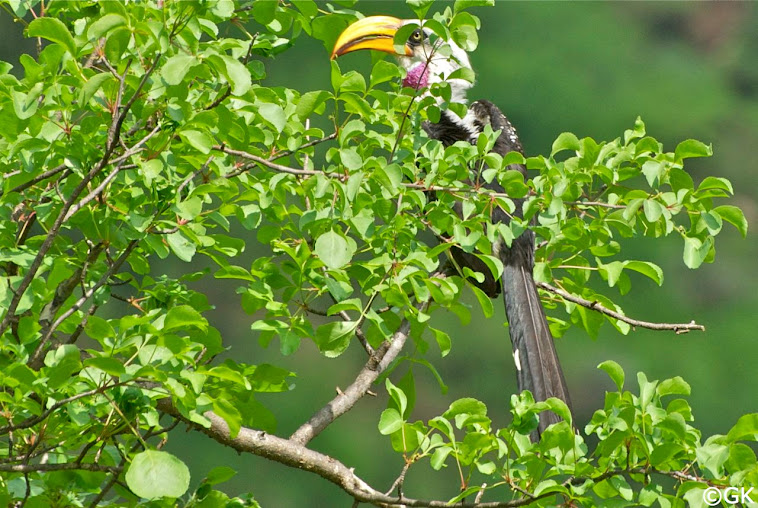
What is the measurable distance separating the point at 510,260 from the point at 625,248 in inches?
98.3

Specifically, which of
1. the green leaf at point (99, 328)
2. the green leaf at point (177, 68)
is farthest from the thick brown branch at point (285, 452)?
the green leaf at point (177, 68)

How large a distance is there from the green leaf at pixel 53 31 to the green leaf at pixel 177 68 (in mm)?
190

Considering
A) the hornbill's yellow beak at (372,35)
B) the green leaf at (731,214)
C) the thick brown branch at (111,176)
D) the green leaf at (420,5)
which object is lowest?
the green leaf at (731,214)

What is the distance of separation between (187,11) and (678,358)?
3939mm

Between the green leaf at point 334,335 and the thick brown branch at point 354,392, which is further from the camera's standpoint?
the thick brown branch at point 354,392

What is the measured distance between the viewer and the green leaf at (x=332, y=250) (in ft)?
3.97

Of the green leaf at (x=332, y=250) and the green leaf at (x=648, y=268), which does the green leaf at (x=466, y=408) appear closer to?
the green leaf at (x=332, y=250)

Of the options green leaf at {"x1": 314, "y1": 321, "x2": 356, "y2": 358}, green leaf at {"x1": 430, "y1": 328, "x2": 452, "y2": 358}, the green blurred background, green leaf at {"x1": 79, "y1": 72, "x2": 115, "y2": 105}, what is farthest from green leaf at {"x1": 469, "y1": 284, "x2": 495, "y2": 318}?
the green blurred background

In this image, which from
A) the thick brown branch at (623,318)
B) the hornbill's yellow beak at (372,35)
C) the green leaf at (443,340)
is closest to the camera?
the green leaf at (443,340)

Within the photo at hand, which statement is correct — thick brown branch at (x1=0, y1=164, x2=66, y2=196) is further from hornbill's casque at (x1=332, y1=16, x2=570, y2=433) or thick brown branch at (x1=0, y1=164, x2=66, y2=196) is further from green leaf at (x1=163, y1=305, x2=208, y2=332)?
hornbill's casque at (x1=332, y1=16, x2=570, y2=433)

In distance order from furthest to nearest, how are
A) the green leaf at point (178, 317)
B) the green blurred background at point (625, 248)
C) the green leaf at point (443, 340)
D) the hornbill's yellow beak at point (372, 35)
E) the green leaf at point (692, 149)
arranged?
the green blurred background at point (625, 248) < the hornbill's yellow beak at point (372, 35) < the green leaf at point (443, 340) < the green leaf at point (692, 149) < the green leaf at point (178, 317)

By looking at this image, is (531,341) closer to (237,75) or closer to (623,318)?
(623,318)

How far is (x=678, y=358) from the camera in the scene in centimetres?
462

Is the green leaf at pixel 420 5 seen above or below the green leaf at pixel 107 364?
above
